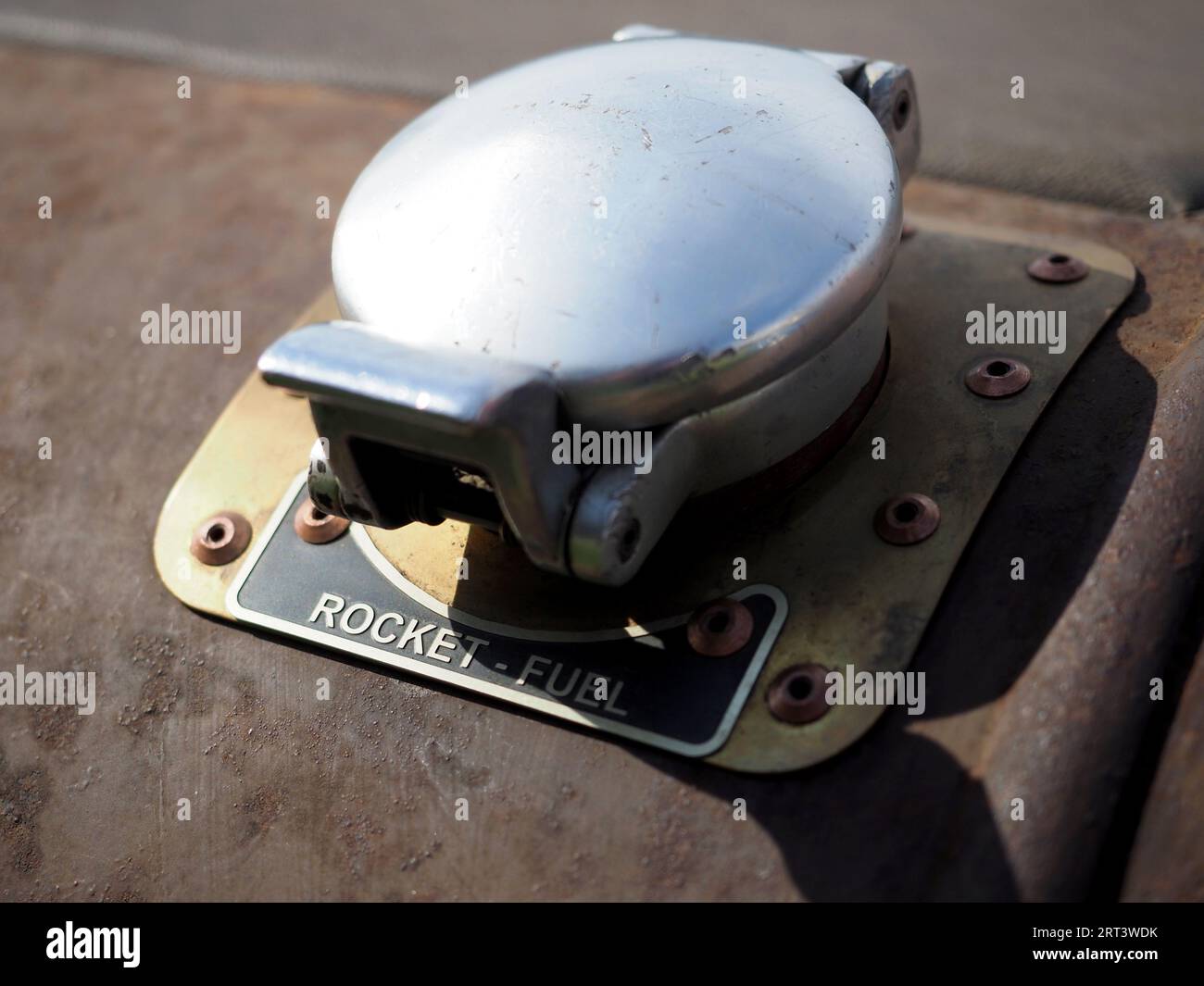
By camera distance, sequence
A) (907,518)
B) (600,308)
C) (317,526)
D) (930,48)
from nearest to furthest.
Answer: (600,308)
(907,518)
(317,526)
(930,48)

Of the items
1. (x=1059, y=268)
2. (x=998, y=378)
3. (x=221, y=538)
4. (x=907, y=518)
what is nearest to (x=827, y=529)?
(x=907, y=518)

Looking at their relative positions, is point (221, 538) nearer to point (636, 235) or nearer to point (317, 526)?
point (317, 526)

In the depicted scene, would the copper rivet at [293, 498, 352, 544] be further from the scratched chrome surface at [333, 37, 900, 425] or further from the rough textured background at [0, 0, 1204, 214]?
the rough textured background at [0, 0, 1204, 214]

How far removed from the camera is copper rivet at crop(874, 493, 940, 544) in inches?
33.0

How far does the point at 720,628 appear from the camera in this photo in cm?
83

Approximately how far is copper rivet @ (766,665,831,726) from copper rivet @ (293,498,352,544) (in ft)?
1.18

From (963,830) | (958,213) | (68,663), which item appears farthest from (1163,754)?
(68,663)

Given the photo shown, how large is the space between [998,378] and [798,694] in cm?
31

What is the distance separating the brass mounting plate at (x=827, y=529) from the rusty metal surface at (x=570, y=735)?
0.02 metres

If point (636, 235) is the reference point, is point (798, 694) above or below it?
below

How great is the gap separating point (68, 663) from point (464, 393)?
490mm

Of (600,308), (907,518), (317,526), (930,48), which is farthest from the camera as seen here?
(930,48)

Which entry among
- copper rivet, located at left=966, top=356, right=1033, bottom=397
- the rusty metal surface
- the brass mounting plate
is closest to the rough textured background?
the rusty metal surface
